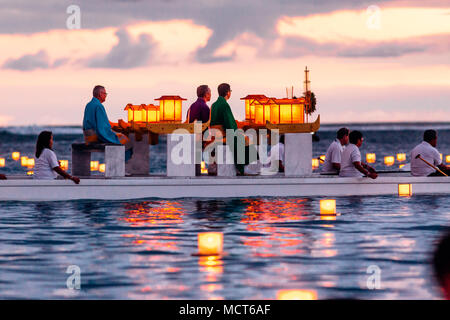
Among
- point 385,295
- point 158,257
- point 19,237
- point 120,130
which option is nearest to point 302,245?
point 158,257

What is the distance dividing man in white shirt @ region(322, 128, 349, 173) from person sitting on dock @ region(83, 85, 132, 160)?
3.74 meters

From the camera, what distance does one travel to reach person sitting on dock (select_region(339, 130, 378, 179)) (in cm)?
1363

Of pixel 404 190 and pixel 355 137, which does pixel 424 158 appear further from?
pixel 355 137

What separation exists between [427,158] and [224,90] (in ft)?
12.2

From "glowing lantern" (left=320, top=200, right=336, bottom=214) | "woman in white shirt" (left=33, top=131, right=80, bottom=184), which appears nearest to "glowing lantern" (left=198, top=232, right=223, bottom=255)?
"glowing lantern" (left=320, top=200, right=336, bottom=214)

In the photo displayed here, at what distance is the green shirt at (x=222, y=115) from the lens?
45.7ft

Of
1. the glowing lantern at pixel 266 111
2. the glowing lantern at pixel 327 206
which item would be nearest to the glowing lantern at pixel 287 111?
the glowing lantern at pixel 266 111

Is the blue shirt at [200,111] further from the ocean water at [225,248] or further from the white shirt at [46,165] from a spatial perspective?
the white shirt at [46,165]

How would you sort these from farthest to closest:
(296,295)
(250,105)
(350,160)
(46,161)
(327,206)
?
(250,105) → (350,160) → (46,161) → (327,206) → (296,295)

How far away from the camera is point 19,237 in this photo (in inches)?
374

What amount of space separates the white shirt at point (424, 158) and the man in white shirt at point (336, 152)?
1228 millimetres

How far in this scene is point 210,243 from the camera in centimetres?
787

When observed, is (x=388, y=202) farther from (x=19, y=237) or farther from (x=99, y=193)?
(x=19, y=237)

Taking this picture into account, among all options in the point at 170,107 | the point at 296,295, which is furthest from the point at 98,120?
the point at 296,295
